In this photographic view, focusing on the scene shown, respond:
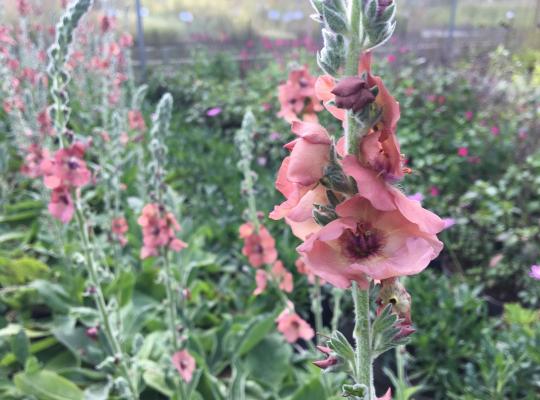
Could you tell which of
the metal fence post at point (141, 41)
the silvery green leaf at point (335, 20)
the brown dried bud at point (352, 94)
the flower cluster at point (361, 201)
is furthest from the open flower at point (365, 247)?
the metal fence post at point (141, 41)

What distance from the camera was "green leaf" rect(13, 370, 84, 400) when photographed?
212cm

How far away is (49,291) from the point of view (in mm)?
2711

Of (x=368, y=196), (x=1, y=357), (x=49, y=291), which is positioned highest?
(x=368, y=196)

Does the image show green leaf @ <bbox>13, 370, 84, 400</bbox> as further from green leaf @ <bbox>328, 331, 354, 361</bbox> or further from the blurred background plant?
green leaf @ <bbox>328, 331, 354, 361</bbox>

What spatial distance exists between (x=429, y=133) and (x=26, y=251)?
3.23m

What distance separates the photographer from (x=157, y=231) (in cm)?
191

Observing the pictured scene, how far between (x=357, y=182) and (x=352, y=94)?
0.11 metres

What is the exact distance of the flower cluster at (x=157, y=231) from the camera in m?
1.89

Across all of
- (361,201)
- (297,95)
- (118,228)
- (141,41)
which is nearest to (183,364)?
(118,228)

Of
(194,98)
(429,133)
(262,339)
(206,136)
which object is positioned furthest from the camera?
(194,98)

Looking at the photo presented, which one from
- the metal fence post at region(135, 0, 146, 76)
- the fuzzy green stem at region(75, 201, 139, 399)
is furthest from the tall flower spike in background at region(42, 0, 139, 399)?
the metal fence post at region(135, 0, 146, 76)

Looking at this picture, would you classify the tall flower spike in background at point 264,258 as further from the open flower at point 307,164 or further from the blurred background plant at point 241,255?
the open flower at point 307,164

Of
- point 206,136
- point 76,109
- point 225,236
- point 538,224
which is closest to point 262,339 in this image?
point 225,236

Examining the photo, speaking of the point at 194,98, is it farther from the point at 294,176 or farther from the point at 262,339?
the point at 294,176
